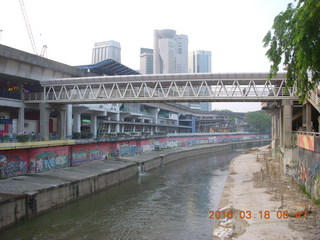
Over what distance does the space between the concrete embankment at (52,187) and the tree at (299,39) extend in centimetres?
2062

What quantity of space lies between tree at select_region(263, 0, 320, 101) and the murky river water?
12.4 meters

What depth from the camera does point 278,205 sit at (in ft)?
76.2

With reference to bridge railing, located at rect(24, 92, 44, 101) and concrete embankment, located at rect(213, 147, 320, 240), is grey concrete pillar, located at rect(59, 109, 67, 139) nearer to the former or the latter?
bridge railing, located at rect(24, 92, 44, 101)

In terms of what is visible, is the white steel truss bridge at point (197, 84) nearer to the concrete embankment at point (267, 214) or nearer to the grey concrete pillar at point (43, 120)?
the grey concrete pillar at point (43, 120)

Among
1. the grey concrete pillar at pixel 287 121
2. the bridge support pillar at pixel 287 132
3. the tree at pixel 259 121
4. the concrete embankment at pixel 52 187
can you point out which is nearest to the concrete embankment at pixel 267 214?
the bridge support pillar at pixel 287 132

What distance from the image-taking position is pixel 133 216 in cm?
2531

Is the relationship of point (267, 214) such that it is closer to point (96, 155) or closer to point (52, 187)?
point (52, 187)

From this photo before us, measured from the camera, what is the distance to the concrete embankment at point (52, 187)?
73.3 feet

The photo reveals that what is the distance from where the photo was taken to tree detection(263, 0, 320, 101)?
12.4 metres

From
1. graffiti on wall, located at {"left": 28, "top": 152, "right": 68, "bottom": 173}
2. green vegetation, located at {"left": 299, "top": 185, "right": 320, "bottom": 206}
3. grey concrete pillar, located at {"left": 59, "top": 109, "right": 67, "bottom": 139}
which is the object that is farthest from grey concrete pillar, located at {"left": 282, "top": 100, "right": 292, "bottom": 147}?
grey concrete pillar, located at {"left": 59, "top": 109, "right": 67, "bottom": 139}

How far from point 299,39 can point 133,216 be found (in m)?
19.3

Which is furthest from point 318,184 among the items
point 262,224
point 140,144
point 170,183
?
point 140,144
